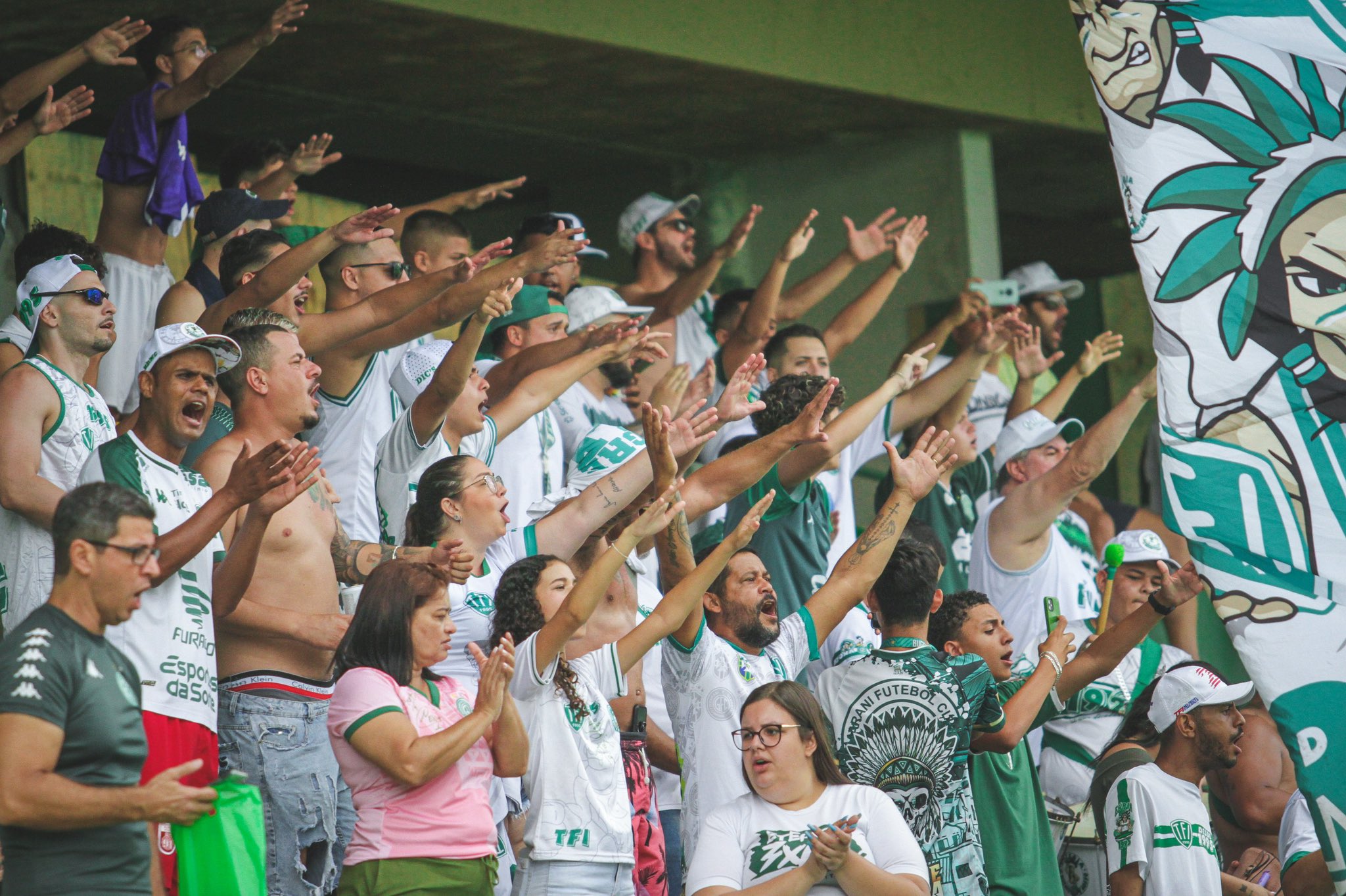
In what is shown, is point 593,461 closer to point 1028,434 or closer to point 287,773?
point 287,773

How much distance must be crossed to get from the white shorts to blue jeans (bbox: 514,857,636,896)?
113 inches

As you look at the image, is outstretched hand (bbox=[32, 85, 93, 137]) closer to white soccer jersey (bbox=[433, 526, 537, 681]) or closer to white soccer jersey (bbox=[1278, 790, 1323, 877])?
white soccer jersey (bbox=[433, 526, 537, 681])

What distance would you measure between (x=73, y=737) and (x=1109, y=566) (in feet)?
16.0

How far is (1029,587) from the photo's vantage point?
7.23m

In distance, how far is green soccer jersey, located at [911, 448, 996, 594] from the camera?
25.1 ft

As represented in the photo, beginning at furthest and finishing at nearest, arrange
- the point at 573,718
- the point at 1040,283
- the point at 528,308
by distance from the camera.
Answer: the point at 1040,283 < the point at 528,308 < the point at 573,718

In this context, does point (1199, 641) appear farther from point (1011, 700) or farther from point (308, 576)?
point (308, 576)

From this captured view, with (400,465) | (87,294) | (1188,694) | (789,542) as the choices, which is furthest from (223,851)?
(1188,694)

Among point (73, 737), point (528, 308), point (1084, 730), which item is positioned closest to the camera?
point (73, 737)

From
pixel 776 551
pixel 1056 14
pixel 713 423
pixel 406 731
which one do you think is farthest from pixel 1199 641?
pixel 406 731

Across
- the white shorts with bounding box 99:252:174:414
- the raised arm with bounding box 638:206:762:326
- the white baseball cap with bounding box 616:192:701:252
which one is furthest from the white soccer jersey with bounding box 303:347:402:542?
the white baseball cap with bounding box 616:192:701:252

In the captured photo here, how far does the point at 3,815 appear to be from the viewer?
3221 mm

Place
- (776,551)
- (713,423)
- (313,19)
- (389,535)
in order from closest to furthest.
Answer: (713,423)
(389,535)
(776,551)
(313,19)

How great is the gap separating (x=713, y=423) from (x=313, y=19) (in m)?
4.17
